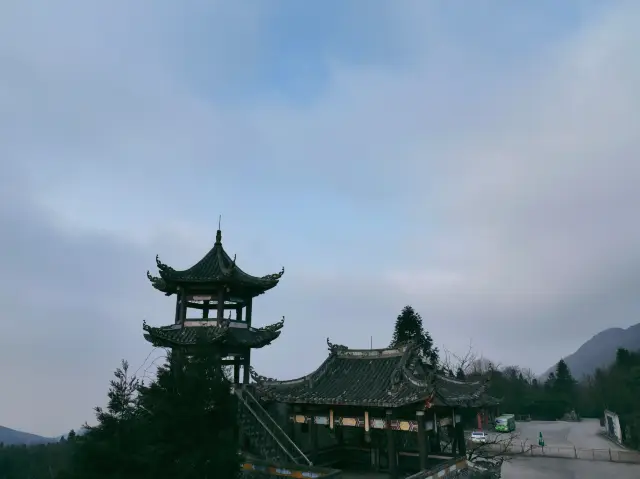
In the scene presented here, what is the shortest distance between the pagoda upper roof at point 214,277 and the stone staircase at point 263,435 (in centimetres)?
458

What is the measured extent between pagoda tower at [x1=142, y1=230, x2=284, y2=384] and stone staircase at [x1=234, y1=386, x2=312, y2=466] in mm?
1837

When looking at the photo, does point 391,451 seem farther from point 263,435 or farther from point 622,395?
point 622,395

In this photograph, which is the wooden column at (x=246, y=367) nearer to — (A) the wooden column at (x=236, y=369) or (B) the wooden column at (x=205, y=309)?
(A) the wooden column at (x=236, y=369)

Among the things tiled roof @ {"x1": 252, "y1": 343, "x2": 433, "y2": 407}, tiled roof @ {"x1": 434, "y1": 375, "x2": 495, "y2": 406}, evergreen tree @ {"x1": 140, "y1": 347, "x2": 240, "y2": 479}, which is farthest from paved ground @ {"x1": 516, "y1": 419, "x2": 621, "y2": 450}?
evergreen tree @ {"x1": 140, "y1": 347, "x2": 240, "y2": 479}

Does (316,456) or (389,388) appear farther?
(316,456)

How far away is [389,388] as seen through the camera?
55.7 ft

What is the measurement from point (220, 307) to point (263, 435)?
576 cm

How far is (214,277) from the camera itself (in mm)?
19984

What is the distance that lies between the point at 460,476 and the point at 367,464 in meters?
4.05

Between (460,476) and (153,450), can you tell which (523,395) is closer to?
(460,476)

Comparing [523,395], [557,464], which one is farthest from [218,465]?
[523,395]

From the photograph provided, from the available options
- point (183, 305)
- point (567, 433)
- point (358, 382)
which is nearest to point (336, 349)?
point (358, 382)

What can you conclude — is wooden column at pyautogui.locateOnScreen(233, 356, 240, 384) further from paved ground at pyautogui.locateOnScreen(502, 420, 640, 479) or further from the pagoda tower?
paved ground at pyautogui.locateOnScreen(502, 420, 640, 479)

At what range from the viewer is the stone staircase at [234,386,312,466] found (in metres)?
16.7
